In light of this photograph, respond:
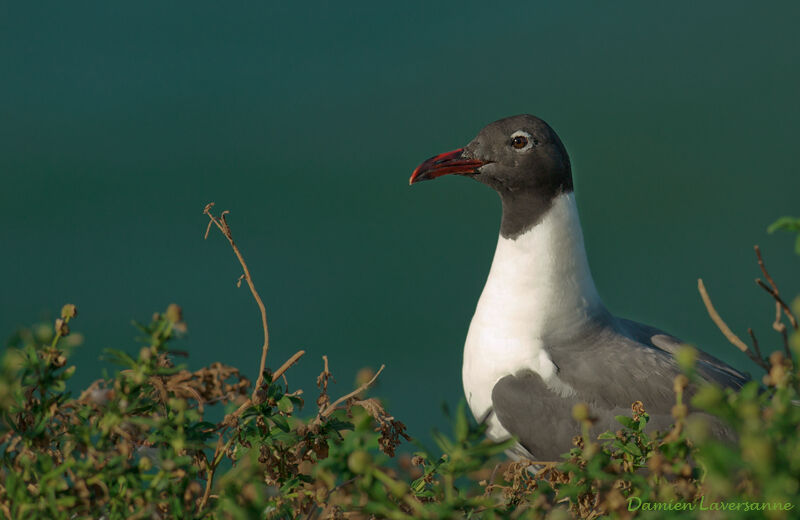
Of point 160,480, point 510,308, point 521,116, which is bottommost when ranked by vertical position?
point 510,308

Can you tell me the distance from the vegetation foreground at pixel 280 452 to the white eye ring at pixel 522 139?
1.96 metres

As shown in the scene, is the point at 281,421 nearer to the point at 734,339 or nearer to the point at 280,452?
the point at 280,452

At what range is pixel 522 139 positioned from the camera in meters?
4.07

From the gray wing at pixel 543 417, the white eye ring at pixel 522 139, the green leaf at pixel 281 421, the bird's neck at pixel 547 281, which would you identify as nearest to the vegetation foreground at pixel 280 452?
the green leaf at pixel 281 421

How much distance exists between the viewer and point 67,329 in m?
1.91

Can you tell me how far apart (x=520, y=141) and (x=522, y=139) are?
0.01 m

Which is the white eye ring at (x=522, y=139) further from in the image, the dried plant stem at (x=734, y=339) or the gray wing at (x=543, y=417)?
the dried plant stem at (x=734, y=339)

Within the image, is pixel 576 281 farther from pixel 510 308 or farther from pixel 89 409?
pixel 89 409

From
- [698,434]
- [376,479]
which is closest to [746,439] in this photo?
[698,434]

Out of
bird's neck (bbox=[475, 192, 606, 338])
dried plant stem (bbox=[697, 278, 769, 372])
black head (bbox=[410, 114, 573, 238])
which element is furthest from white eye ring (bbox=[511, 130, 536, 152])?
dried plant stem (bbox=[697, 278, 769, 372])

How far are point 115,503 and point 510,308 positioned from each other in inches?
100

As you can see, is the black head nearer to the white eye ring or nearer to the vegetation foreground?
the white eye ring

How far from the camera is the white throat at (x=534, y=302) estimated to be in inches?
159

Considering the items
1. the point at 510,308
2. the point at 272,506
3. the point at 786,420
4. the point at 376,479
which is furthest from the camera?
the point at 510,308
